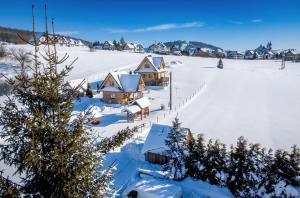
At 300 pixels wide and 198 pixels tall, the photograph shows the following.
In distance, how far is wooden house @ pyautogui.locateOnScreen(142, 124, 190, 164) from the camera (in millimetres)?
23441

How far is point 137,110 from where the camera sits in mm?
36156

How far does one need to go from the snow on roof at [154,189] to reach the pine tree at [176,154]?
7.75 ft

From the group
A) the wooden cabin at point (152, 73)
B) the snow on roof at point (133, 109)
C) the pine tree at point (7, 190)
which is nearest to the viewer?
the pine tree at point (7, 190)

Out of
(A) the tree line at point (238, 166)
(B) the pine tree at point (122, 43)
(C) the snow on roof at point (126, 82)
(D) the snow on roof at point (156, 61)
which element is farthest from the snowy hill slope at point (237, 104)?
(B) the pine tree at point (122, 43)

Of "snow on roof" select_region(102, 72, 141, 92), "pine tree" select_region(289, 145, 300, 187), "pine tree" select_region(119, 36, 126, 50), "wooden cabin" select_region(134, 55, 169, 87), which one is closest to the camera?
"pine tree" select_region(289, 145, 300, 187)

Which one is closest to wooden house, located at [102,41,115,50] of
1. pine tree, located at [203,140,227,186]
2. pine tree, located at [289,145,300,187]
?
pine tree, located at [203,140,227,186]

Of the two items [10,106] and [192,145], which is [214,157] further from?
[10,106]

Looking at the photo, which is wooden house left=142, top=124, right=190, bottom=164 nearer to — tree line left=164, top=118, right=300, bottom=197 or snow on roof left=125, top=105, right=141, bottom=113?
tree line left=164, top=118, right=300, bottom=197

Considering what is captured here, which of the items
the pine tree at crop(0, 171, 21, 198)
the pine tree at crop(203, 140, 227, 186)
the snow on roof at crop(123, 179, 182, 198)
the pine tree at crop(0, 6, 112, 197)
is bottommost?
the snow on roof at crop(123, 179, 182, 198)

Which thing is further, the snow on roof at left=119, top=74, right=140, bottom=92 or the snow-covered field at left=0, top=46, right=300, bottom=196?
the snow on roof at left=119, top=74, right=140, bottom=92

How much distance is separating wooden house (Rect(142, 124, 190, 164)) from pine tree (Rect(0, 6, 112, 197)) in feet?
51.8

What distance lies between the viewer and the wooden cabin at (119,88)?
4481 centimetres

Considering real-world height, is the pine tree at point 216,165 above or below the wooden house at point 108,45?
below

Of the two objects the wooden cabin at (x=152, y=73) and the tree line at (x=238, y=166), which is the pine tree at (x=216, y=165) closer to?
the tree line at (x=238, y=166)
